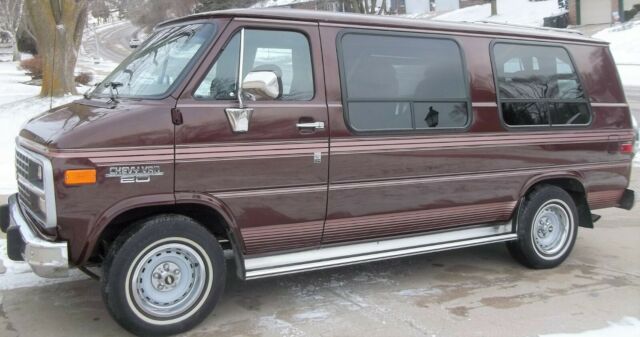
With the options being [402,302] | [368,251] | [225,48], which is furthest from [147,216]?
[402,302]

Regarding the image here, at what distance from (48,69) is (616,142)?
15.0 metres

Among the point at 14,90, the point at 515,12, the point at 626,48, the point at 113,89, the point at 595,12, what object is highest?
the point at 515,12

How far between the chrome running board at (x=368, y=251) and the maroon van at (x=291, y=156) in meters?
0.01

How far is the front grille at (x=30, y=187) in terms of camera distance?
3.93m

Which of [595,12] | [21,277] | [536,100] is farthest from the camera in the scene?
[595,12]

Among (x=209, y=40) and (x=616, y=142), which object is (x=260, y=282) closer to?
(x=209, y=40)

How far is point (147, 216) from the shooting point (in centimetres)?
410

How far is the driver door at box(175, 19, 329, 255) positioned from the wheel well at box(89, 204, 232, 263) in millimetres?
170

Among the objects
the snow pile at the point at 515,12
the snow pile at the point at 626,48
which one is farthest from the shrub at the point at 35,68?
the snow pile at the point at 515,12

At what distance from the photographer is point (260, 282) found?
5.30m

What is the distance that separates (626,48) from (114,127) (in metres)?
33.1

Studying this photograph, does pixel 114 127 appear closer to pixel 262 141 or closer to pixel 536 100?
pixel 262 141

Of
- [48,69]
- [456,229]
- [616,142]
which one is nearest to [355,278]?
[456,229]

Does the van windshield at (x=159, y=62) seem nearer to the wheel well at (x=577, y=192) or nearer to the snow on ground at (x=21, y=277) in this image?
the snow on ground at (x=21, y=277)
